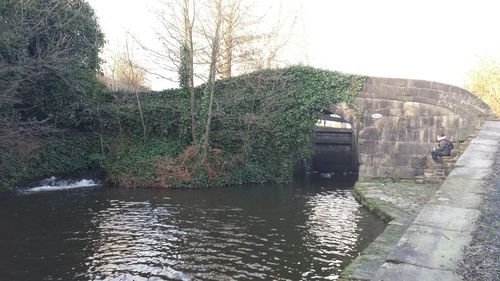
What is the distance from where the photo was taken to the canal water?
22.3 ft

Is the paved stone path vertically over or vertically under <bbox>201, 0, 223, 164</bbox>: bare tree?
under

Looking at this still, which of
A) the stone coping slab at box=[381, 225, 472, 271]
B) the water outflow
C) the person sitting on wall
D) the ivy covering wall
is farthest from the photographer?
the ivy covering wall

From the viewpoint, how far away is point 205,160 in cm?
1602

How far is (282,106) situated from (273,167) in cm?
243

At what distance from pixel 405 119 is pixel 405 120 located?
35 millimetres

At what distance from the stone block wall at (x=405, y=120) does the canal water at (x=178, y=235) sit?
8.21 feet

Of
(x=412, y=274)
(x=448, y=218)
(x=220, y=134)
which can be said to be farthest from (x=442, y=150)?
(x=412, y=274)

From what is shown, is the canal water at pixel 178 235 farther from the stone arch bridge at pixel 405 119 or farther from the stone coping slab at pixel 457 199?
the stone arch bridge at pixel 405 119

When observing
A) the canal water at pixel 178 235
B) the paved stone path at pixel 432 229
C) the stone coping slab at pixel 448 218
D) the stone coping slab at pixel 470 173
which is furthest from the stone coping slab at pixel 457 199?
the canal water at pixel 178 235

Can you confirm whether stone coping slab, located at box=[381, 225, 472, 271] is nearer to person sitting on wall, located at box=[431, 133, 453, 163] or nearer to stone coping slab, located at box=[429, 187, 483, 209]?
stone coping slab, located at box=[429, 187, 483, 209]

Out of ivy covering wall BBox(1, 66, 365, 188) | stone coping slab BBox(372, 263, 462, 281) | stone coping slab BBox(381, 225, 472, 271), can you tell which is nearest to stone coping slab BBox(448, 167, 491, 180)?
stone coping slab BBox(381, 225, 472, 271)

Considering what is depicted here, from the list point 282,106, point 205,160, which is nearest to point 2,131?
point 205,160

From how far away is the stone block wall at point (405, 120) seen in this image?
14484mm

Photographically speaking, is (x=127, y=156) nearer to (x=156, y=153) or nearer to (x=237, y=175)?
(x=156, y=153)
